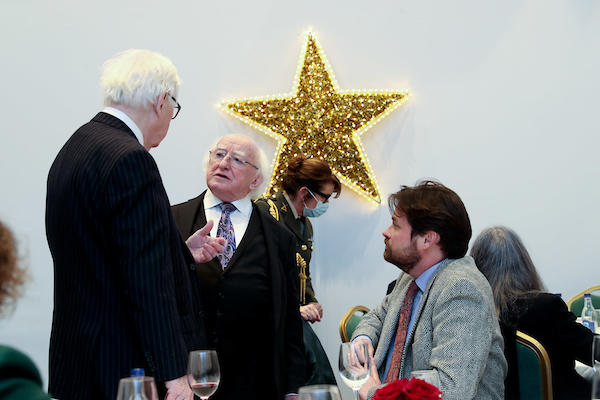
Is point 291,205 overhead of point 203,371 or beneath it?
overhead

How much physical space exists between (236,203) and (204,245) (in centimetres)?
43

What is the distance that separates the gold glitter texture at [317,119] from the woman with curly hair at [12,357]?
3812 millimetres

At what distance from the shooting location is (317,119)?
4.97 meters

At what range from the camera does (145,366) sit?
2.05 metres

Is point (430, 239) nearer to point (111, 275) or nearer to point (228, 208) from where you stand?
point (228, 208)

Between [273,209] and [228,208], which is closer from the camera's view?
[228,208]

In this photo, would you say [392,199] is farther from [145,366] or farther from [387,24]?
[387,24]

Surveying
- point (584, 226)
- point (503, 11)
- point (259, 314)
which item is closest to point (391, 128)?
point (503, 11)

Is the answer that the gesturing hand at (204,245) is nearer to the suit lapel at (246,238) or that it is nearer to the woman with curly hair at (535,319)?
the suit lapel at (246,238)

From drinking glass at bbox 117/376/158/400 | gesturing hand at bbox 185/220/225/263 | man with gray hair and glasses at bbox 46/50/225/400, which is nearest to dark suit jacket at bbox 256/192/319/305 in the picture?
gesturing hand at bbox 185/220/225/263

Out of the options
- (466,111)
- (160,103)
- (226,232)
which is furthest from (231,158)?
(466,111)

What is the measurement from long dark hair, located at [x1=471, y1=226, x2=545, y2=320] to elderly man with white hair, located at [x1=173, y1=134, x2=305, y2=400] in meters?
0.95

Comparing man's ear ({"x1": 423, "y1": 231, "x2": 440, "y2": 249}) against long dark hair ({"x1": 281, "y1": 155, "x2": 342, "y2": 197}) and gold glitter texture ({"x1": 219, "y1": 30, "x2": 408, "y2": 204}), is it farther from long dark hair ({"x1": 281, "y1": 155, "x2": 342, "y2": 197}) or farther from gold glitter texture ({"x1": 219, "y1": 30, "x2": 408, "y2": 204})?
gold glitter texture ({"x1": 219, "y1": 30, "x2": 408, "y2": 204})

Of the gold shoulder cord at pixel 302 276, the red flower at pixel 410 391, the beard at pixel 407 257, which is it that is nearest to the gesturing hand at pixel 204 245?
the beard at pixel 407 257
